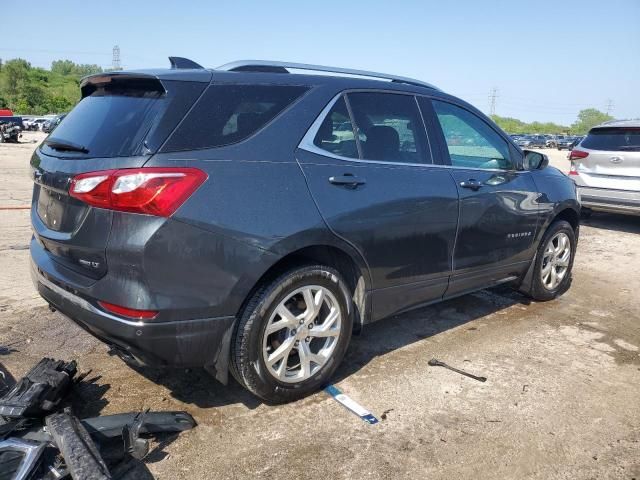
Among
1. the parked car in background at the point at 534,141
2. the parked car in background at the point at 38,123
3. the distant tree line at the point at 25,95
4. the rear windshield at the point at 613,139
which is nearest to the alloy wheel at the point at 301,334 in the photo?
the rear windshield at the point at 613,139

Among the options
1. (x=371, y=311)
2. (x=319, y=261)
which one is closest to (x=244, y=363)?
(x=319, y=261)

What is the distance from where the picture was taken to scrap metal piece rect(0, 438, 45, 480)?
217cm

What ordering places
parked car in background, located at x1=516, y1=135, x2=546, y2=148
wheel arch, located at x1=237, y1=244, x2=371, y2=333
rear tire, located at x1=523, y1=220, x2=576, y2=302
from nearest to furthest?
wheel arch, located at x1=237, y1=244, x2=371, y2=333
rear tire, located at x1=523, y1=220, x2=576, y2=302
parked car in background, located at x1=516, y1=135, x2=546, y2=148

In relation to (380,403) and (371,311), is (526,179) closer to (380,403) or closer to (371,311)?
(371,311)

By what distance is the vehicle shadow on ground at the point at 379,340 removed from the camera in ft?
10.6

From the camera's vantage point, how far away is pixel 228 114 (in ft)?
9.19

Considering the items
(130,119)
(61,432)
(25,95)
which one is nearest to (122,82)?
(130,119)

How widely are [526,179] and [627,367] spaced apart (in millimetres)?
1674

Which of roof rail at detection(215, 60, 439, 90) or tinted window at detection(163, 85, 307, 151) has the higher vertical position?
roof rail at detection(215, 60, 439, 90)

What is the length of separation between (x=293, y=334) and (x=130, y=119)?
1.44 meters

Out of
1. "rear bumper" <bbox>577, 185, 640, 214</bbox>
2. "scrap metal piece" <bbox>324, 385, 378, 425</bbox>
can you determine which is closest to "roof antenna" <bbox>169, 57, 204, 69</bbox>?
"scrap metal piece" <bbox>324, 385, 378, 425</bbox>

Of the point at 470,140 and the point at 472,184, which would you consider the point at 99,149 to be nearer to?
the point at 472,184

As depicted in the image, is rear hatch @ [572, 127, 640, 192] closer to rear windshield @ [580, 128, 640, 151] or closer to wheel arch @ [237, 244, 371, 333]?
rear windshield @ [580, 128, 640, 151]

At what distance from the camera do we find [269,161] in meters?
2.86
